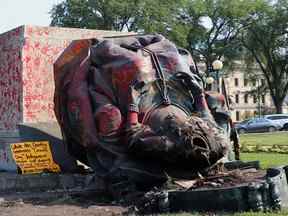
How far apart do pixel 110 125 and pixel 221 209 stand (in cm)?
247

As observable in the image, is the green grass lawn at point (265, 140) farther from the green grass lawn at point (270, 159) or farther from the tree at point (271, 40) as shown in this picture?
the tree at point (271, 40)

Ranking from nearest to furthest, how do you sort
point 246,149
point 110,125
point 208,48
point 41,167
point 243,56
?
point 110,125, point 41,167, point 246,149, point 208,48, point 243,56

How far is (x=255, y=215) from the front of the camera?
692 cm

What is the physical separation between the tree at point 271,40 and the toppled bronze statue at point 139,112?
51305mm

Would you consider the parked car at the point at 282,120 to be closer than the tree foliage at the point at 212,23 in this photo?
Yes

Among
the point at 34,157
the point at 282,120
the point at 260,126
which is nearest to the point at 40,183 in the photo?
the point at 34,157

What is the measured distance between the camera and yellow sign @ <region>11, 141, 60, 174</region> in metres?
12.0

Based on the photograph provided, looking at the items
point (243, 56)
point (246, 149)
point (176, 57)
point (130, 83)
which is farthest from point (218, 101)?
point (243, 56)

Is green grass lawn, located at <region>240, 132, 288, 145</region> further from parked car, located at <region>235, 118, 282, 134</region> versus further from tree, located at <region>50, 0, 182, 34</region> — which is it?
tree, located at <region>50, 0, 182, 34</region>

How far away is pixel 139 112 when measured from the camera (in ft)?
30.1

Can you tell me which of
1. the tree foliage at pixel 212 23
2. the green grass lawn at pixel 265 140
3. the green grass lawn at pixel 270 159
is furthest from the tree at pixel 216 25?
the green grass lawn at pixel 270 159

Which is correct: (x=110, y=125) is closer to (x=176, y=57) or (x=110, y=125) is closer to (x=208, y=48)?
(x=176, y=57)

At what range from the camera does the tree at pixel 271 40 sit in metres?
60.7

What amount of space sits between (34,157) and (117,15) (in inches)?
1748
